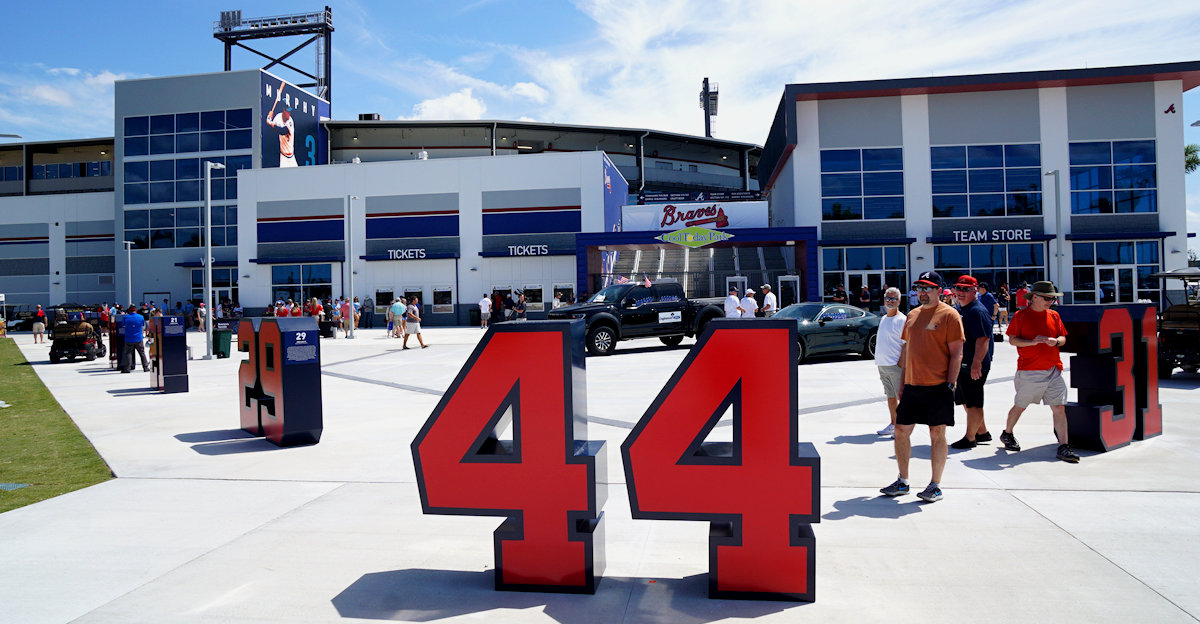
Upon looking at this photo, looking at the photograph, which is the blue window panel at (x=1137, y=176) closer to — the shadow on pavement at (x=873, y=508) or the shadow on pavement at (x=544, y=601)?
the shadow on pavement at (x=873, y=508)

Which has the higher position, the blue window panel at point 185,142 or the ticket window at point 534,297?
the blue window panel at point 185,142

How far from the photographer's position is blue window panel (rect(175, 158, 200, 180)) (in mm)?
46188

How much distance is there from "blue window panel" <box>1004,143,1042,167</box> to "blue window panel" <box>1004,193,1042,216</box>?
1369 millimetres

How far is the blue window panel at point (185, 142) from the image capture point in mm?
46250

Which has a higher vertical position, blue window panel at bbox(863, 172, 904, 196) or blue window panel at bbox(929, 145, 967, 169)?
blue window panel at bbox(929, 145, 967, 169)

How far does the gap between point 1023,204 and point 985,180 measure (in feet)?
6.56

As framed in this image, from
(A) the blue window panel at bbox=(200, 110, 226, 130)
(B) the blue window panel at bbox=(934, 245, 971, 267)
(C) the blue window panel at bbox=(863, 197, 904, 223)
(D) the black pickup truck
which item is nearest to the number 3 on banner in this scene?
(D) the black pickup truck

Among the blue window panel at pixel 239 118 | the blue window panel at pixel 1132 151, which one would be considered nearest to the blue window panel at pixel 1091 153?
the blue window panel at pixel 1132 151

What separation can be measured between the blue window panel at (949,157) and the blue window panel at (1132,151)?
6.34 m

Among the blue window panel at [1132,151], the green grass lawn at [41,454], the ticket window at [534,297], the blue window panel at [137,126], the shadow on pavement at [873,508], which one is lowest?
the shadow on pavement at [873,508]

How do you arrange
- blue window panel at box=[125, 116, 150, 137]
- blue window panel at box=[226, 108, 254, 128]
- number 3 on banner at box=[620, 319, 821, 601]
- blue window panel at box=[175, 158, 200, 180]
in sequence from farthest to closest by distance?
blue window panel at box=[125, 116, 150, 137]
blue window panel at box=[175, 158, 200, 180]
blue window panel at box=[226, 108, 254, 128]
number 3 on banner at box=[620, 319, 821, 601]

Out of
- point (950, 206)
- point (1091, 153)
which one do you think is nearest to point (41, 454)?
point (950, 206)

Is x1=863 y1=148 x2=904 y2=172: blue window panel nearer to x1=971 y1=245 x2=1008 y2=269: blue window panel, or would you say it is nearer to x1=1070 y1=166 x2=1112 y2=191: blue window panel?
x1=971 y1=245 x2=1008 y2=269: blue window panel

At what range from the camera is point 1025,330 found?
24.0 feet
